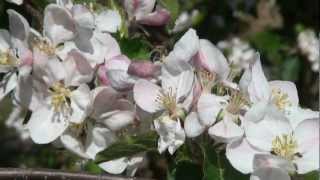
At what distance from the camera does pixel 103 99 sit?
138 centimetres

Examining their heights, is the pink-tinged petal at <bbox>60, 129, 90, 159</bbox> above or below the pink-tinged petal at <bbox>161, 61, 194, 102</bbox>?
below

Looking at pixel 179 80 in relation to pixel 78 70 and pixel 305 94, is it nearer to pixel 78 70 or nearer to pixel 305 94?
pixel 78 70

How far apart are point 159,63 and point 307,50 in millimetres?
2108

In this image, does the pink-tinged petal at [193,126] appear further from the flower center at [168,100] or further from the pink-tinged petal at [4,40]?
the pink-tinged petal at [4,40]

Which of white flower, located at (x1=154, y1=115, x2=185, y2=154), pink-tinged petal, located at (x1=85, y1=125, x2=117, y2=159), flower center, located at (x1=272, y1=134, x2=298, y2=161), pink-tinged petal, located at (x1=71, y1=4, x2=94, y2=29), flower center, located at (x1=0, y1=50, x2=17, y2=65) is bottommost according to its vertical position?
pink-tinged petal, located at (x1=85, y1=125, x2=117, y2=159)

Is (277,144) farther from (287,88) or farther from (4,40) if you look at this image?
(4,40)

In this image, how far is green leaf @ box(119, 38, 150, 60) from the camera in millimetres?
1494

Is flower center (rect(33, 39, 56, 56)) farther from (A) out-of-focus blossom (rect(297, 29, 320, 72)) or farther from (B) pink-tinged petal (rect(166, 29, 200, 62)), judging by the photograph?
(A) out-of-focus blossom (rect(297, 29, 320, 72))

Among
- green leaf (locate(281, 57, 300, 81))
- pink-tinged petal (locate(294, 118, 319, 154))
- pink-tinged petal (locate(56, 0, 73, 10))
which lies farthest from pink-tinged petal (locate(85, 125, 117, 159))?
green leaf (locate(281, 57, 300, 81))

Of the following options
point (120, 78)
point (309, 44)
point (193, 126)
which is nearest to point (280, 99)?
point (193, 126)

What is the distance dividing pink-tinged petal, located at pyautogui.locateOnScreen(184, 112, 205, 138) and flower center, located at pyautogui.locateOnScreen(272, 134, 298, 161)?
12 cm

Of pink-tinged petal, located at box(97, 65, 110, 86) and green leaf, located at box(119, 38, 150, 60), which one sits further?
green leaf, located at box(119, 38, 150, 60)

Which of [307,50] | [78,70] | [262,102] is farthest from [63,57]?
[307,50]

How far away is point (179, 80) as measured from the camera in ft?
4.32
